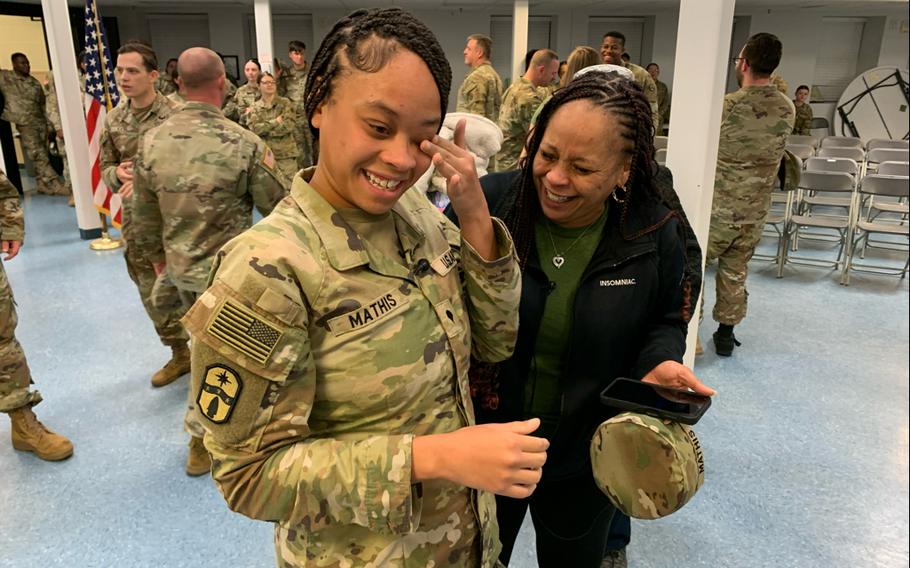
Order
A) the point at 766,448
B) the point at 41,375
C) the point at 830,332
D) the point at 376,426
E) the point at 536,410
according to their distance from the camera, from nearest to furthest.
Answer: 1. the point at 376,426
2. the point at 536,410
3. the point at 766,448
4. the point at 41,375
5. the point at 830,332

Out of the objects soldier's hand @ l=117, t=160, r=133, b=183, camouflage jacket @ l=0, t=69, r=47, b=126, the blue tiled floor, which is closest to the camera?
the blue tiled floor

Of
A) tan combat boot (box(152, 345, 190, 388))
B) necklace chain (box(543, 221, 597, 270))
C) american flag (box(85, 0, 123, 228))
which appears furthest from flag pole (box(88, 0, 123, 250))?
necklace chain (box(543, 221, 597, 270))

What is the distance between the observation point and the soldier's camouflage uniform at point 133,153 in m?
3.38

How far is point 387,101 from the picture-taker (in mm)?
877

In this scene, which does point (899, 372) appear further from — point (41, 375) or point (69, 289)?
point (69, 289)

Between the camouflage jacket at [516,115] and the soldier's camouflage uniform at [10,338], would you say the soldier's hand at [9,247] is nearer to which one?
the soldier's camouflage uniform at [10,338]

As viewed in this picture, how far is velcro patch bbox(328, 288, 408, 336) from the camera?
0.91 meters

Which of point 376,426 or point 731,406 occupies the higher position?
point 376,426

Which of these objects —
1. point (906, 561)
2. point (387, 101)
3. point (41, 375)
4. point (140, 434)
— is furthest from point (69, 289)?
point (906, 561)

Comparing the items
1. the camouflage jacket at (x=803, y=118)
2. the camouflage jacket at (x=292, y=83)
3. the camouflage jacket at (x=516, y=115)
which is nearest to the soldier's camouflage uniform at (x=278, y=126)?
the camouflage jacket at (x=292, y=83)

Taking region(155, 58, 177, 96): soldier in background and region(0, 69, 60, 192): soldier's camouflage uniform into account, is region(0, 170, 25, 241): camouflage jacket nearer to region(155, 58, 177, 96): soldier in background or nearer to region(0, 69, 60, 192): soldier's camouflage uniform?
region(155, 58, 177, 96): soldier in background

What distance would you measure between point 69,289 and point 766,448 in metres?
5.04

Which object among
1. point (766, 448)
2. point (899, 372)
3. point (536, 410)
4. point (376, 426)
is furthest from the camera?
point (766, 448)

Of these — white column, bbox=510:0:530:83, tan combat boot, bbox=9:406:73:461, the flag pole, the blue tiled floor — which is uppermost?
white column, bbox=510:0:530:83
